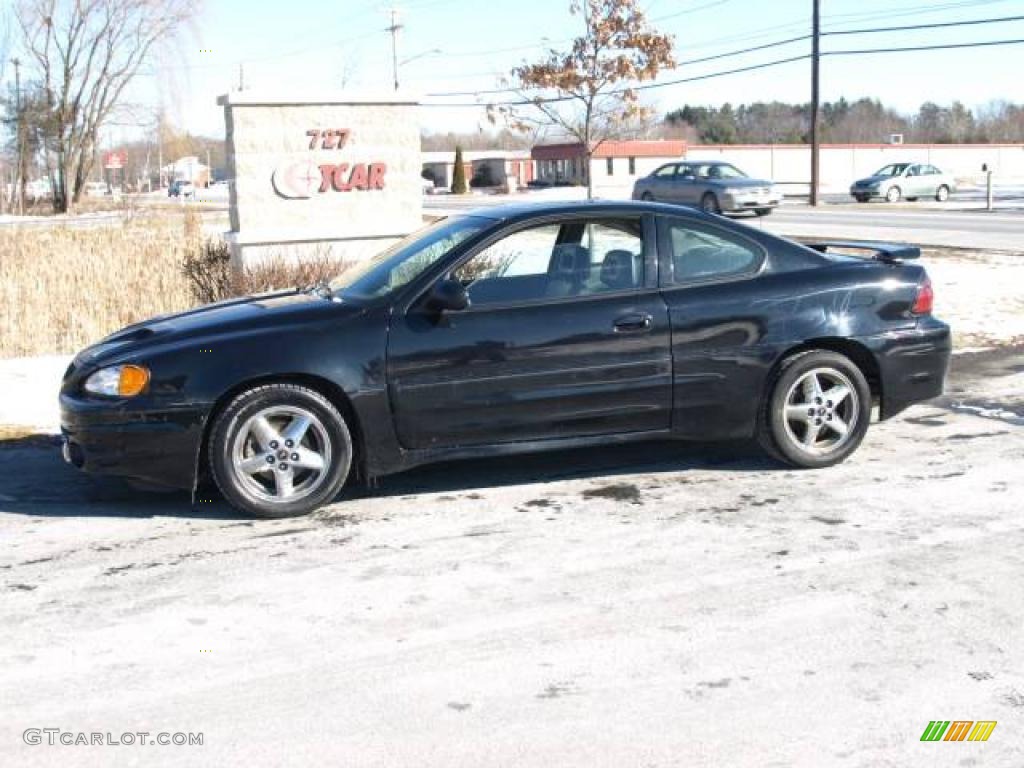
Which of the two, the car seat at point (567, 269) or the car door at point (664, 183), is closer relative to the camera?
the car seat at point (567, 269)

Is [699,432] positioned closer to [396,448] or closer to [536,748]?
[396,448]

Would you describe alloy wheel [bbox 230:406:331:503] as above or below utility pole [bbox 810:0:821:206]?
below

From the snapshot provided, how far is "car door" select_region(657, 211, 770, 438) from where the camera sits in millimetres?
6316

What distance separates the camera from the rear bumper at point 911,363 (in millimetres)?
6691

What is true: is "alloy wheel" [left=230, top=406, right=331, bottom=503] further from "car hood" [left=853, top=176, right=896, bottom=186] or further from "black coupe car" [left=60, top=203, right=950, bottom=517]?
"car hood" [left=853, top=176, right=896, bottom=186]

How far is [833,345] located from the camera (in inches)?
262

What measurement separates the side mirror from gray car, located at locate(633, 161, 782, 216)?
2567 cm

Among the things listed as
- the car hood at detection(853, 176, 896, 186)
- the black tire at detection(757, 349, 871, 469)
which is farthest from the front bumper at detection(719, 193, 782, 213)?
the black tire at detection(757, 349, 871, 469)

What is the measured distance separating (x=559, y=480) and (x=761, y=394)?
117 cm

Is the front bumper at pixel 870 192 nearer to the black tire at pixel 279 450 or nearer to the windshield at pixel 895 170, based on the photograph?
the windshield at pixel 895 170

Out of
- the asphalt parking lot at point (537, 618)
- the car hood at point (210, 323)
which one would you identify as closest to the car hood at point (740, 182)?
the asphalt parking lot at point (537, 618)

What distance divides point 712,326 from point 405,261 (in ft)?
5.40

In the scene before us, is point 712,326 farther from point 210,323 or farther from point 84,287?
point 84,287

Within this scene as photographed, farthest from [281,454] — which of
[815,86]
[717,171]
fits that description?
[815,86]
